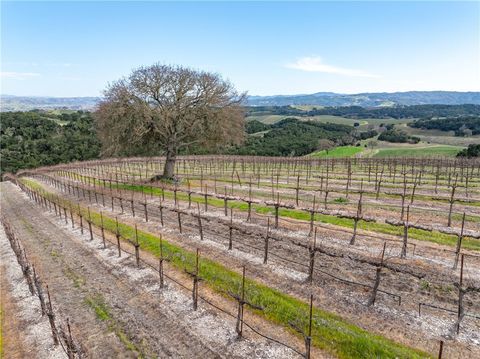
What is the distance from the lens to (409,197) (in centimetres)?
2780

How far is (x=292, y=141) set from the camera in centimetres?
A: 10156

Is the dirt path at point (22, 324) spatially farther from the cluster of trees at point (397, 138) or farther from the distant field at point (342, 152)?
the cluster of trees at point (397, 138)

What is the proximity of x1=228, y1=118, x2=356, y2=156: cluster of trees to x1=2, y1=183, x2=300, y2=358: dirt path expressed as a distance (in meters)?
63.6

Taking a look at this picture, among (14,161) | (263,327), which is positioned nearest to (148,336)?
(263,327)

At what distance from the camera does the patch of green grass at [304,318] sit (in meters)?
10.2

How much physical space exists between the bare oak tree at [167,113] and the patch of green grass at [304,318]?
73.9 feet

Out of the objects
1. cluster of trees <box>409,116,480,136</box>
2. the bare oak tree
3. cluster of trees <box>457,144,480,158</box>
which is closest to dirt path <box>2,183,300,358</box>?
the bare oak tree

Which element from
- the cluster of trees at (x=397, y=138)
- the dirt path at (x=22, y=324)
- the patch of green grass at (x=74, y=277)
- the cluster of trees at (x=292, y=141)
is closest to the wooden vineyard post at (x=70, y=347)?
the dirt path at (x=22, y=324)

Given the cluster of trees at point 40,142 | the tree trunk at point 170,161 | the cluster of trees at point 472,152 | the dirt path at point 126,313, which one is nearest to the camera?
the dirt path at point 126,313

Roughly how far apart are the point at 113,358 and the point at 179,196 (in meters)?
23.0

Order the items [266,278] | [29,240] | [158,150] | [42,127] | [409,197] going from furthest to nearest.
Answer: [42,127] < [158,150] < [409,197] < [29,240] < [266,278]

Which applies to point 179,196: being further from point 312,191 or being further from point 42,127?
point 42,127

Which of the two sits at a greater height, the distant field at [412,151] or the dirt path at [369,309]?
the dirt path at [369,309]

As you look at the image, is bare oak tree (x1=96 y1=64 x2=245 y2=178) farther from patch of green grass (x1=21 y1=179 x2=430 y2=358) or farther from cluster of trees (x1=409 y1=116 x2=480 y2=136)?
cluster of trees (x1=409 y1=116 x2=480 y2=136)
